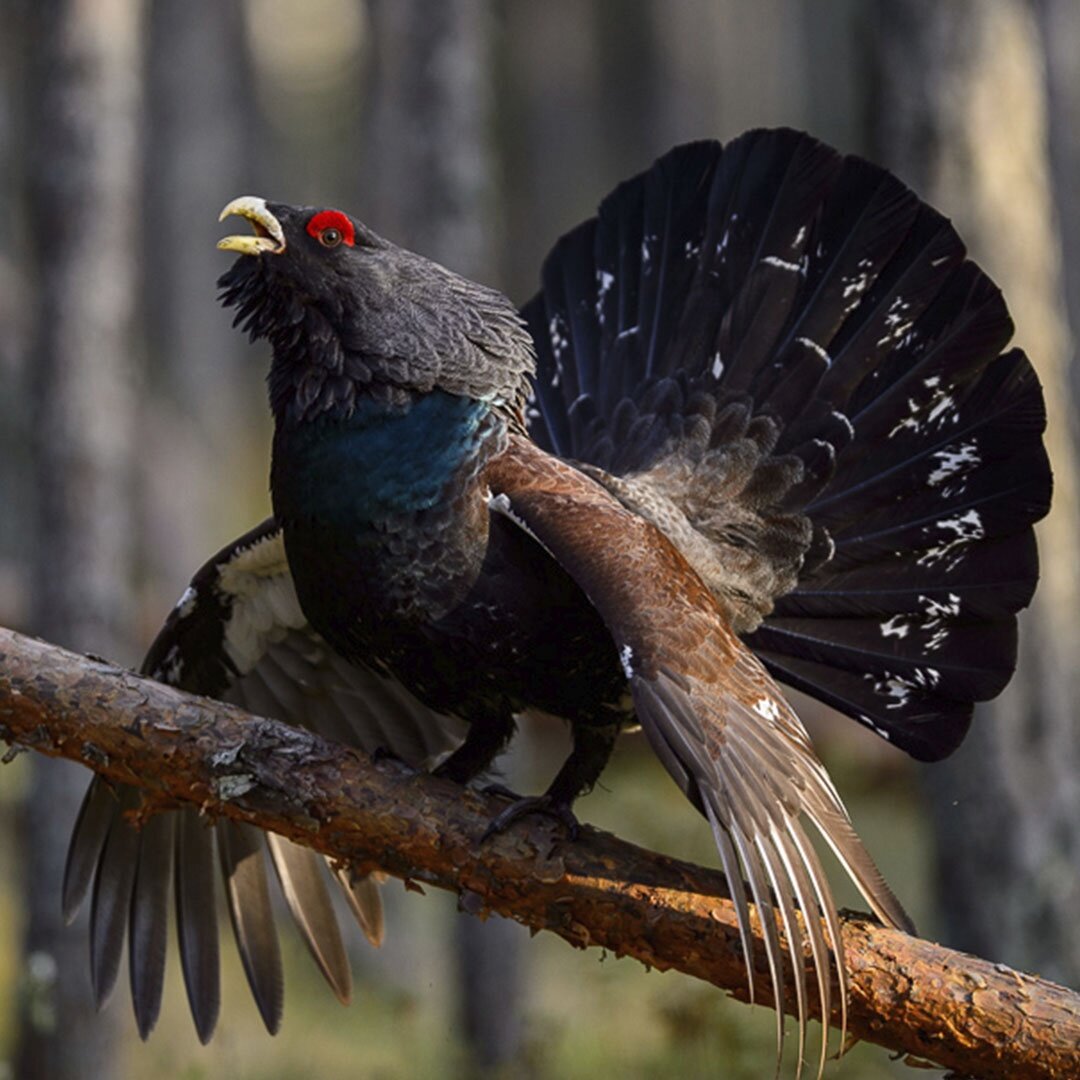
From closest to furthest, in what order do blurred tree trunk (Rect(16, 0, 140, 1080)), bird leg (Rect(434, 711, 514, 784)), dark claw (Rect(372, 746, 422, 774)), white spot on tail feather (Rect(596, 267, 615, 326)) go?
dark claw (Rect(372, 746, 422, 774)), bird leg (Rect(434, 711, 514, 784)), white spot on tail feather (Rect(596, 267, 615, 326)), blurred tree trunk (Rect(16, 0, 140, 1080))

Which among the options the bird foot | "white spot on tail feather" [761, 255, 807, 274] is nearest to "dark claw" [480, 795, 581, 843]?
the bird foot

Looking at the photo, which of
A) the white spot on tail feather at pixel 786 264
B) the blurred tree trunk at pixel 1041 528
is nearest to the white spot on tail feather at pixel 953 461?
the white spot on tail feather at pixel 786 264

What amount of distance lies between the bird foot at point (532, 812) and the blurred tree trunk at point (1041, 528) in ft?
6.84

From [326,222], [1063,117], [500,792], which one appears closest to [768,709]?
[500,792]

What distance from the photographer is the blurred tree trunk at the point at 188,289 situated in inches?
505

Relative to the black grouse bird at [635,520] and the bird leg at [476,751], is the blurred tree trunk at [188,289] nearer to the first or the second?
the black grouse bird at [635,520]

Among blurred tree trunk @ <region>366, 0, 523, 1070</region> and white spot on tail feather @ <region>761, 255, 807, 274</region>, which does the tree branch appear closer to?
white spot on tail feather @ <region>761, 255, 807, 274</region>

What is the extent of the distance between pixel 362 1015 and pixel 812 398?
14.2 feet

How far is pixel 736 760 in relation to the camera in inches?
130

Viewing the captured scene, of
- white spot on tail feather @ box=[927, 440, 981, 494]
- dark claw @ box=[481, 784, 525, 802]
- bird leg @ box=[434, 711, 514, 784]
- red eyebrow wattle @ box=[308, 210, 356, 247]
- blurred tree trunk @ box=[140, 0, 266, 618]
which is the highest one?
red eyebrow wattle @ box=[308, 210, 356, 247]

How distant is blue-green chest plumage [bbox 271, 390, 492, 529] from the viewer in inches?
150

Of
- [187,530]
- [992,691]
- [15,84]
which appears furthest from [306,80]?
[992,691]

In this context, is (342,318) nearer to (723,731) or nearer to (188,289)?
(723,731)

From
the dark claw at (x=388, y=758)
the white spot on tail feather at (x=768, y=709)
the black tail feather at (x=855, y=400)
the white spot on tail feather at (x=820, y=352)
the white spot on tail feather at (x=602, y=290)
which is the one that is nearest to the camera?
the white spot on tail feather at (x=768, y=709)
